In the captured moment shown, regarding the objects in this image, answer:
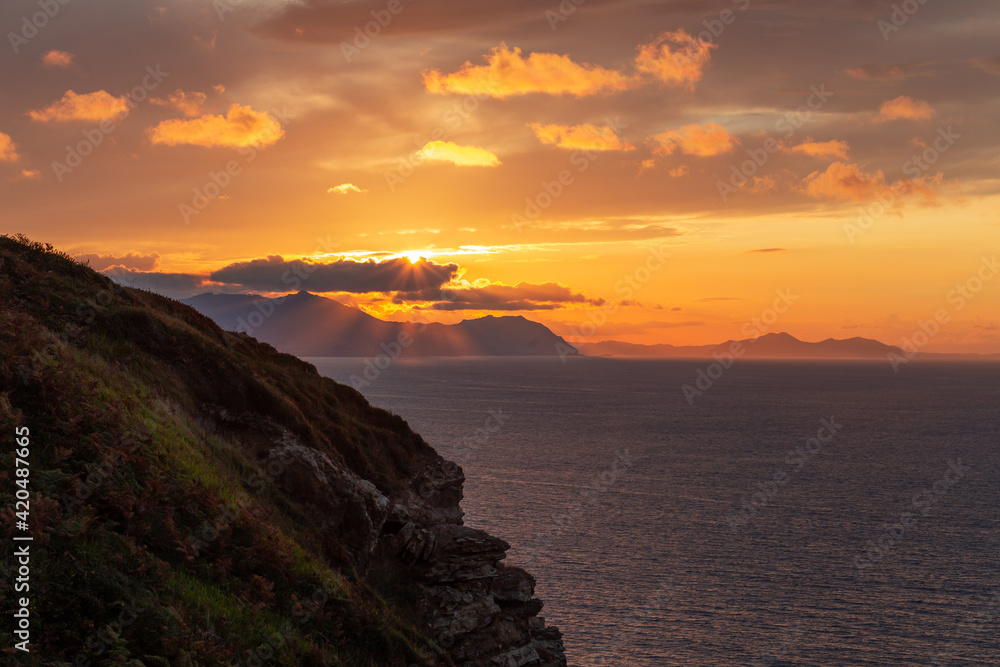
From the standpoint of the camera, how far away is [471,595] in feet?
92.1

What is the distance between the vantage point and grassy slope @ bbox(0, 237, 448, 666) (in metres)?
13.1

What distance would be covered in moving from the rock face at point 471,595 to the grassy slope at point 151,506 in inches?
70.7

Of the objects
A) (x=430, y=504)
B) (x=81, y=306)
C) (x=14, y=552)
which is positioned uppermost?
(x=81, y=306)

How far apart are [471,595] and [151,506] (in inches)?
604

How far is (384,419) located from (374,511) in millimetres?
14930

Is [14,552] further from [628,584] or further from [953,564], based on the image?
[953,564]

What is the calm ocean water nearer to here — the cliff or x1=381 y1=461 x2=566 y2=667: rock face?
x1=381 y1=461 x2=566 y2=667: rock face

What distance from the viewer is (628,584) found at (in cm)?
6731

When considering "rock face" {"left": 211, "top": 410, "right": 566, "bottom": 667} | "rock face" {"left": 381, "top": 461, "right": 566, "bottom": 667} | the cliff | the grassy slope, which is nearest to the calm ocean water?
"rock face" {"left": 381, "top": 461, "right": 566, "bottom": 667}

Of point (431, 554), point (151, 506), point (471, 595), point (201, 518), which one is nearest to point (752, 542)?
point (471, 595)

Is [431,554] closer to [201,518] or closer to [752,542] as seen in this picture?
[201,518]

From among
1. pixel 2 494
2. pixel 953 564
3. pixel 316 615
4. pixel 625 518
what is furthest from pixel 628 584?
pixel 2 494

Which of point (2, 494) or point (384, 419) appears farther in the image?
point (384, 419)

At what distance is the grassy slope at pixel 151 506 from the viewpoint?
13094mm
